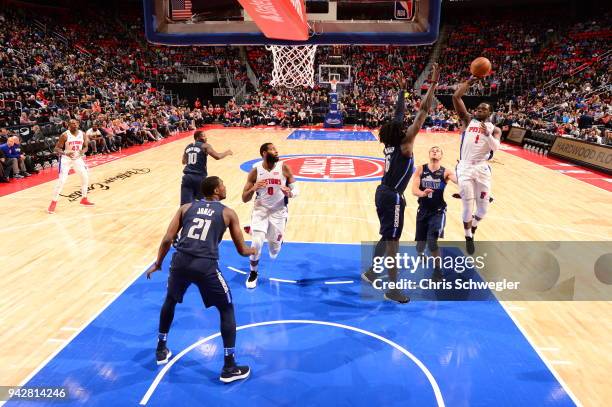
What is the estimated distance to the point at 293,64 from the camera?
54.1 feet

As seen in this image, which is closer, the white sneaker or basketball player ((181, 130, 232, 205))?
the white sneaker

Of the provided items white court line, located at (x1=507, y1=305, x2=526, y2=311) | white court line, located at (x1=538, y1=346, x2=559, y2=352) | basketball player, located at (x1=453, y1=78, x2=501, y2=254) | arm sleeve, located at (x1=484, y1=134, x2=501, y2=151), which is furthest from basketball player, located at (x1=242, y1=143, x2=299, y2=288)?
white court line, located at (x1=538, y1=346, x2=559, y2=352)

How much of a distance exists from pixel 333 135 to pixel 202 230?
66.1ft

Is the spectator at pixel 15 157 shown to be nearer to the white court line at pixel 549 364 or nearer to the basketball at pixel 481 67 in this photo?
the basketball at pixel 481 67

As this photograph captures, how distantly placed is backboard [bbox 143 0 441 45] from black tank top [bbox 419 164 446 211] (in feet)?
6.69

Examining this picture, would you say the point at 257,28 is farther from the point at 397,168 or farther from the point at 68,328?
the point at 68,328

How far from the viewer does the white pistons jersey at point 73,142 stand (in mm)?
9094

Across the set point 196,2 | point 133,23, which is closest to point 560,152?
point 196,2

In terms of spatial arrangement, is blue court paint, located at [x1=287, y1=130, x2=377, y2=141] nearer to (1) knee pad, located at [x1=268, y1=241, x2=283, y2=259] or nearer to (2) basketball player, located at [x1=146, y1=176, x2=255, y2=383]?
(1) knee pad, located at [x1=268, y1=241, x2=283, y2=259]

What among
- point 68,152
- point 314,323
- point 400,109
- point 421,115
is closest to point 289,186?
point 400,109

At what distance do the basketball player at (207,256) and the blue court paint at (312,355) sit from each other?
1.46 feet

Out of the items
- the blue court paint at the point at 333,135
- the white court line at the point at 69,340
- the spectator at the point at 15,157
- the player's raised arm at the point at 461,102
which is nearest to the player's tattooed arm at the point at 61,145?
the spectator at the point at 15,157

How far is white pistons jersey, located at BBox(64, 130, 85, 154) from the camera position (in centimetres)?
909

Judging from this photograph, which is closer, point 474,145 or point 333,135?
point 474,145
